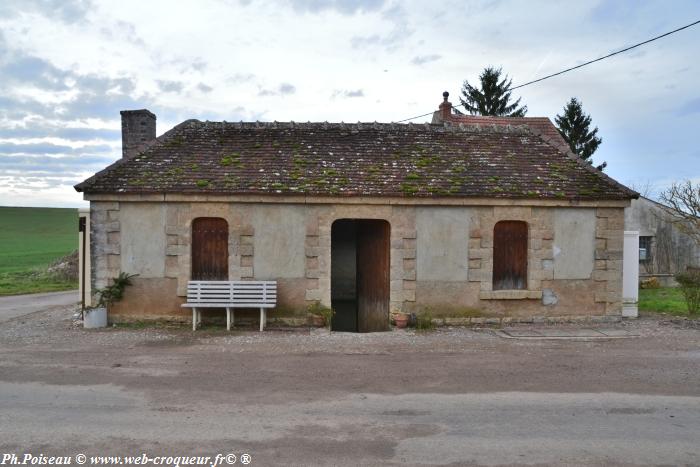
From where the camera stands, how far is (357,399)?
6352 millimetres

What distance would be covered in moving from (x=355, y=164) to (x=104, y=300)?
670cm

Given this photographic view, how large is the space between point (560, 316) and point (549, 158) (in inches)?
→ 167

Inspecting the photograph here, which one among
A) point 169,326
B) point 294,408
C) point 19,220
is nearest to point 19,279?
point 169,326

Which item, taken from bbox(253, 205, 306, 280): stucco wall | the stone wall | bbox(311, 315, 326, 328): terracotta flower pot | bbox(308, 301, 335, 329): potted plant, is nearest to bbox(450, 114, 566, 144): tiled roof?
the stone wall

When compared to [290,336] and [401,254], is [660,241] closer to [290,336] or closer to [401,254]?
[401,254]

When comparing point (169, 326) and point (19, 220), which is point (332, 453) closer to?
point (169, 326)

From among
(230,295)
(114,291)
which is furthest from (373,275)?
(114,291)

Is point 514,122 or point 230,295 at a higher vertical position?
point 514,122

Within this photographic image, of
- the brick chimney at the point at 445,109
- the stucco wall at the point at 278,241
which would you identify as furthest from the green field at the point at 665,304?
the stucco wall at the point at 278,241

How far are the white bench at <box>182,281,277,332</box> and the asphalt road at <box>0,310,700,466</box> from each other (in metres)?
0.93

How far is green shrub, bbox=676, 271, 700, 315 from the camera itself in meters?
12.9

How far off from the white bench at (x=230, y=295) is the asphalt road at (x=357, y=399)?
934 mm

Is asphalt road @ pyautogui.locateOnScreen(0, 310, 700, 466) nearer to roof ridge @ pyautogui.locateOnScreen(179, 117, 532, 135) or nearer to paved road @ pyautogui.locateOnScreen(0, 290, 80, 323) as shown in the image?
paved road @ pyautogui.locateOnScreen(0, 290, 80, 323)

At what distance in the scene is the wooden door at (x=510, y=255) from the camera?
468 inches
